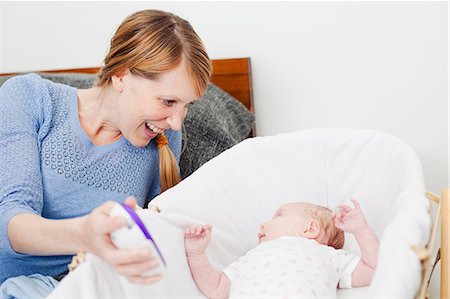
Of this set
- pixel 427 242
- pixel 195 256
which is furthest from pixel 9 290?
pixel 427 242

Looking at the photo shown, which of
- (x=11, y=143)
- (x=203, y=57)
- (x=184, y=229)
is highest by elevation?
(x=203, y=57)

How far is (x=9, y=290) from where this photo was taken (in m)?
1.09

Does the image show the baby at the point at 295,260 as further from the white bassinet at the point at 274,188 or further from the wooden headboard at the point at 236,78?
the wooden headboard at the point at 236,78

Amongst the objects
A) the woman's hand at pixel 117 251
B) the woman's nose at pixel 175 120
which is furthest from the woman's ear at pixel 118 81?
the woman's hand at pixel 117 251

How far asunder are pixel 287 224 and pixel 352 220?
15 centimetres

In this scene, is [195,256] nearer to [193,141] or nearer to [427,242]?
[427,242]

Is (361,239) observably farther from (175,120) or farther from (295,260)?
(175,120)

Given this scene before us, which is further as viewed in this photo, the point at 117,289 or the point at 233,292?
the point at 233,292

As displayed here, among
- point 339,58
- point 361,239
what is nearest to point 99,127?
point 361,239

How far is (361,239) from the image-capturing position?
49.3 inches

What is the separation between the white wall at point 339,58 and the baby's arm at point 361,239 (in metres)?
0.71

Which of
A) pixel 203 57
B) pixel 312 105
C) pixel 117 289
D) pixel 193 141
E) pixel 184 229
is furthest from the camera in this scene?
pixel 312 105

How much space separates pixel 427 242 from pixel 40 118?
0.78 meters

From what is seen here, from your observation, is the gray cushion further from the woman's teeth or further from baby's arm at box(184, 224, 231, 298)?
baby's arm at box(184, 224, 231, 298)
